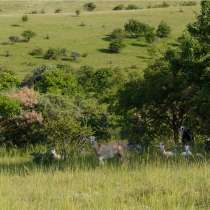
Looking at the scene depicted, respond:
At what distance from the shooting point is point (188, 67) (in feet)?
48.3

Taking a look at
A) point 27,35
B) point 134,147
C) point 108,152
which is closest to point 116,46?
point 27,35

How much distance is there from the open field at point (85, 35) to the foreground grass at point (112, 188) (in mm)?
27565

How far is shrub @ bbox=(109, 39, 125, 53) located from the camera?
47281 millimetres

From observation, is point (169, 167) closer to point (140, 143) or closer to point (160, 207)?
point (160, 207)

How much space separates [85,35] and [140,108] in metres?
37.3

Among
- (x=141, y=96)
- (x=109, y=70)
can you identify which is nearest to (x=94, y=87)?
(x=109, y=70)

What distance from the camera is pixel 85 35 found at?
53562mm

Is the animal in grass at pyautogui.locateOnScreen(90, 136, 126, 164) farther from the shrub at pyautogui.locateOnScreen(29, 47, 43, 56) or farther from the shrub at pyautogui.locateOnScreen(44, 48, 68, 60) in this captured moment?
the shrub at pyautogui.locateOnScreen(29, 47, 43, 56)

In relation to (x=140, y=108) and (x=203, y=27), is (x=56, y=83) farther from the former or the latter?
(x=203, y=27)

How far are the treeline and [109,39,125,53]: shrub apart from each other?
2620 centimetres

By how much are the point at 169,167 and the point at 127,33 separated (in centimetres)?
4444

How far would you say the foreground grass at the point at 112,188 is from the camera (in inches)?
280

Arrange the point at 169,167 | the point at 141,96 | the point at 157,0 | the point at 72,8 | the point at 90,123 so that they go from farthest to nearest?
the point at 157,0 → the point at 72,8 → the point at 90,123 → the point at 141,96 → the point at 169,167

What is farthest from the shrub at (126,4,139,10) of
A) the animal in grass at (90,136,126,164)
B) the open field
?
the animal in grass at (90,136,126,164)
